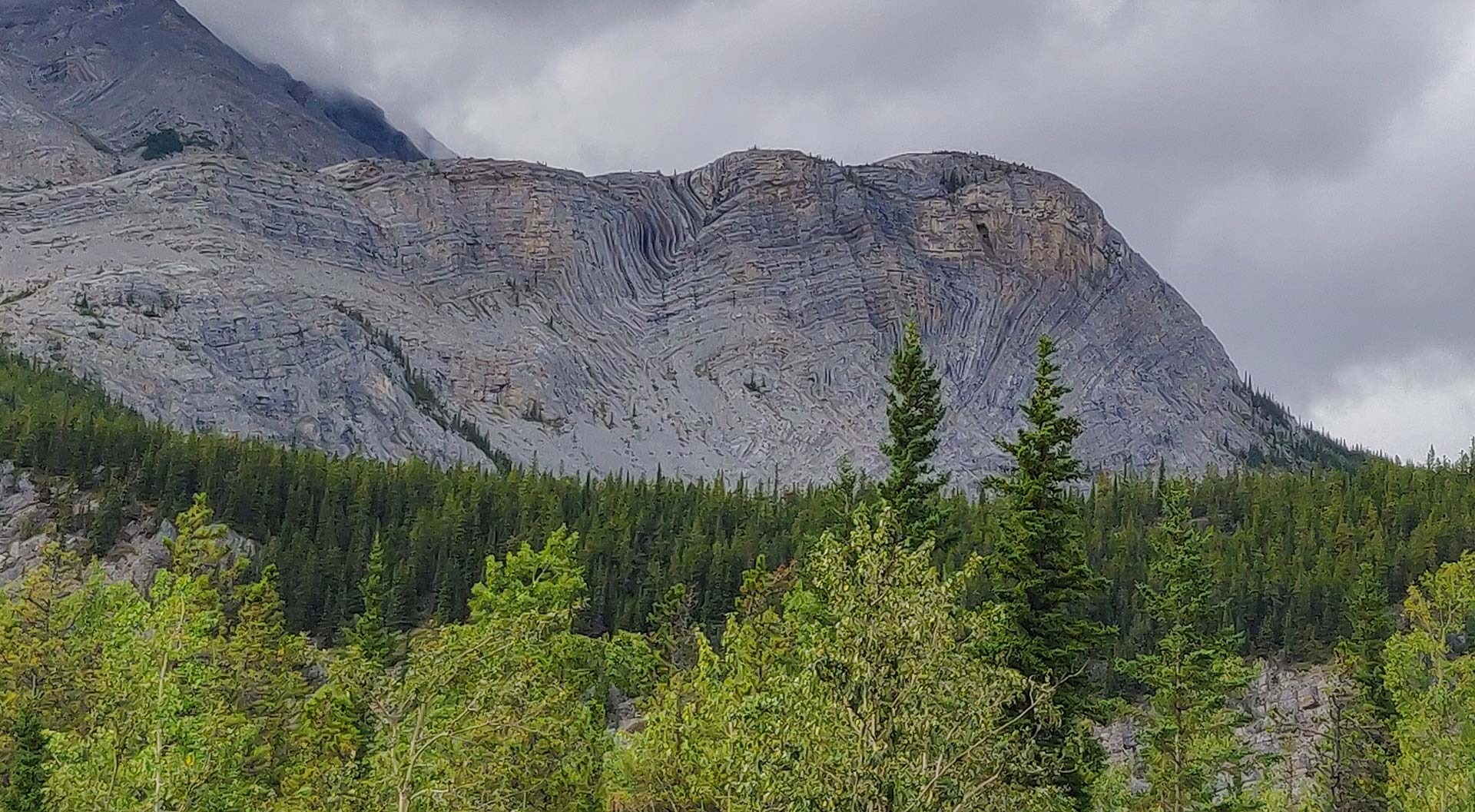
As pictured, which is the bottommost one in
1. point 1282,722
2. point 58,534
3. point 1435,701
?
point 1282,722

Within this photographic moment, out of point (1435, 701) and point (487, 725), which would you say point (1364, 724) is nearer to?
point (1435, 701)

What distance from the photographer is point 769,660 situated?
2862cm

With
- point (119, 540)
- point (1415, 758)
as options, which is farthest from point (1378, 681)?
point (119, 540)

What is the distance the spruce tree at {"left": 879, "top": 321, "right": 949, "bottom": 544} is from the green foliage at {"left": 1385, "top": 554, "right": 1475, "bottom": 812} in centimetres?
1329

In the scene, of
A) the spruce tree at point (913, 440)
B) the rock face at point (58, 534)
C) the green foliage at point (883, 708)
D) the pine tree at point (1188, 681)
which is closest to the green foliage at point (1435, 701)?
the pine tree at point (1188, 681)

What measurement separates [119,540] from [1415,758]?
10477 centimetres

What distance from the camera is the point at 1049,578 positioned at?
27.9 meters

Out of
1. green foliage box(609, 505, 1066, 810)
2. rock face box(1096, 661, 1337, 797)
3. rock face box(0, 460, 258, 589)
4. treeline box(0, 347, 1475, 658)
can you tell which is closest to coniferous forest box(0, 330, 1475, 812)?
green foliage box(609, 505, 1066, 810)

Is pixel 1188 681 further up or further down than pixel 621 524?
further down

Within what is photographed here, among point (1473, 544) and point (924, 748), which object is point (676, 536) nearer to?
point (1473, 544)

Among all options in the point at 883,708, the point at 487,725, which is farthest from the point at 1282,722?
the point at 883,708

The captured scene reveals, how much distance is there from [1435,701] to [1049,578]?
14.4 m

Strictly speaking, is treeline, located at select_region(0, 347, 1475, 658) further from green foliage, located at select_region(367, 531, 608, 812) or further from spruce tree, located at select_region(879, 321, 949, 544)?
A: green foliage, located at select_region(367, 531, 608, 812)

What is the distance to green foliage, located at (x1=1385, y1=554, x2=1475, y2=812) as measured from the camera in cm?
3038
